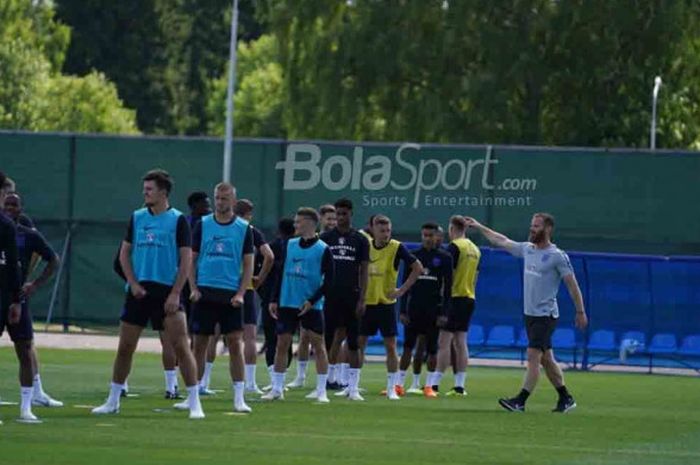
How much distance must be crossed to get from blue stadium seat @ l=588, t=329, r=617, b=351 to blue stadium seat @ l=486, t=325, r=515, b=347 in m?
1.25

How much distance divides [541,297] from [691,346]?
1277 centimetres

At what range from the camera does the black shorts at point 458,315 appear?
26859 millimetres

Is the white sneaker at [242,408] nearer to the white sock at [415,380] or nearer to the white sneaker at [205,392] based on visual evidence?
the white sneaker at [205,392]

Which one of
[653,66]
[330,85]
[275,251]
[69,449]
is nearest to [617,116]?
[653,66]

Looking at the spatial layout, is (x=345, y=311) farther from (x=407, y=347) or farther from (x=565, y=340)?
(x=565, y=340)

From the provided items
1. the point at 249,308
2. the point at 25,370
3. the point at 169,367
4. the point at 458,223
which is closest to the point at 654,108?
the point at 458,223

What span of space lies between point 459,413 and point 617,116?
3963 cm

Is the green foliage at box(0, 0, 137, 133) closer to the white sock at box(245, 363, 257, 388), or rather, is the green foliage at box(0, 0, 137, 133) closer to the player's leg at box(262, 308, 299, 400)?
the white sock at box(245, 363, 257, 388)

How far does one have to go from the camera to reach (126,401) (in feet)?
74.4

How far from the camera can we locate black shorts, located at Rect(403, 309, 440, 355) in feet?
87.5

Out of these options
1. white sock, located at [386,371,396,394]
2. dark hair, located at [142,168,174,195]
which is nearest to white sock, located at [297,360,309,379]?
white sock, located at [386,371,396,394]

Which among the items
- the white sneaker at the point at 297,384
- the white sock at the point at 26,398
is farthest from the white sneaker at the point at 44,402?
the white sneaker at the point at 297,384

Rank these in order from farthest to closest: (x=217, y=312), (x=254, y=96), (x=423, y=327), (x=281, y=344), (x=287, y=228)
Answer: (x=254, y=96) < (x=423, y=327) < (x=287, y=228) < (x=281, y=344) < (x=217, y=312)

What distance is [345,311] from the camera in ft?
80.4
